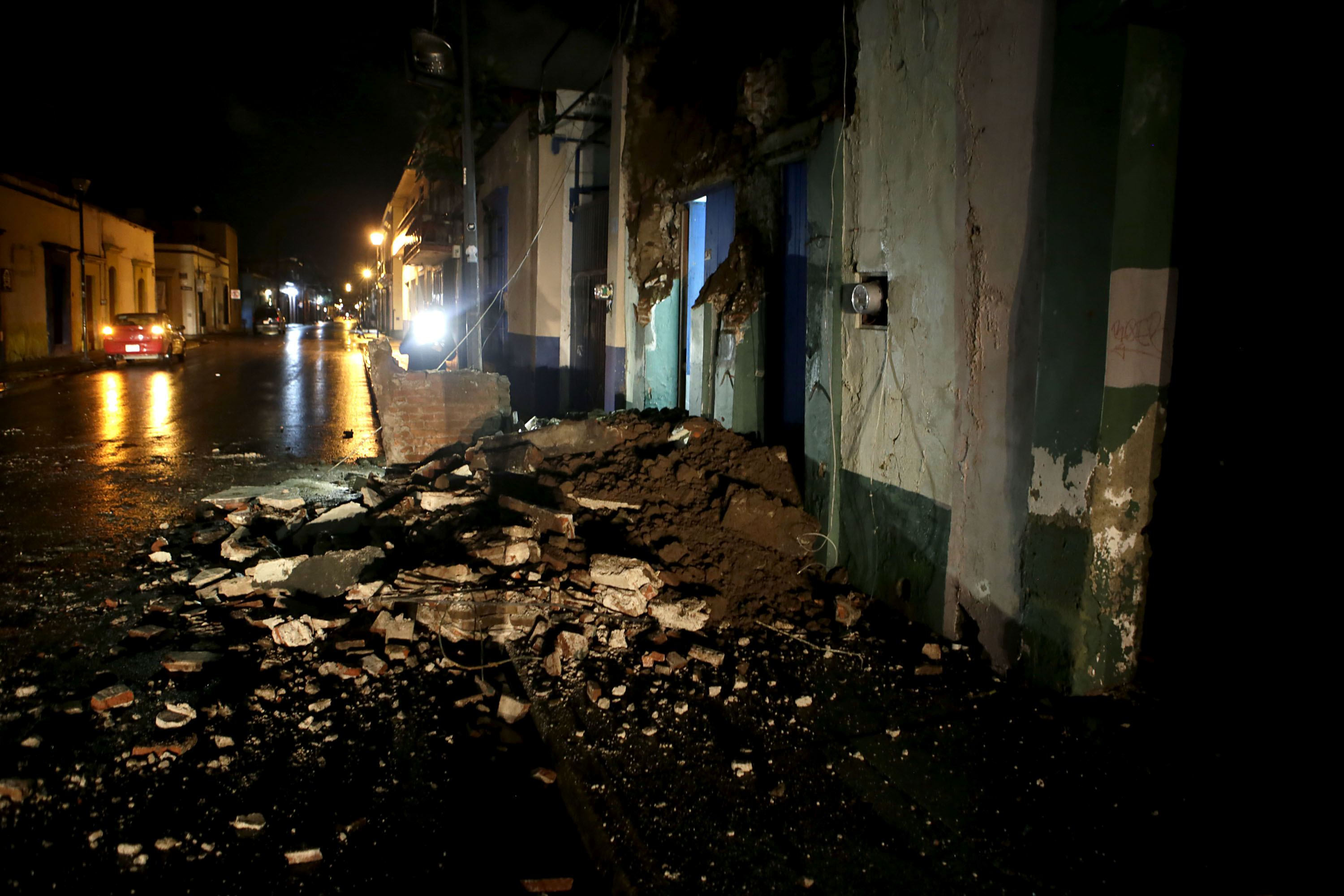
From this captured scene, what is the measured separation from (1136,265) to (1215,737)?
220 cm

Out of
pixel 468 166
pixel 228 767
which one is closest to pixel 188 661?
pixel 228 767

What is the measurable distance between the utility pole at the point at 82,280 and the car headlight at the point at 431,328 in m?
10.4

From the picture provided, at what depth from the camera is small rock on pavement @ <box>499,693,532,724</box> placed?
3.91 m

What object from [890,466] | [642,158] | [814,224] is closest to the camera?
[890,466]

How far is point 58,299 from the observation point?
28.6 metres

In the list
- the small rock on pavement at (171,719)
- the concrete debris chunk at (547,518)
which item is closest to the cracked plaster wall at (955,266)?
the concrete debris chunk at (547,518)

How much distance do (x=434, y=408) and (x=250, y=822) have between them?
6.84m

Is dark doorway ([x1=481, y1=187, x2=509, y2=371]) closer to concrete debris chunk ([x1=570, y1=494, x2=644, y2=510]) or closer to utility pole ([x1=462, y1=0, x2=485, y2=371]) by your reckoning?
utility pole ([x1=462, y1=0, x2=485, y2=371])

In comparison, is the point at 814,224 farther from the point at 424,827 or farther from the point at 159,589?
the point at 159,589

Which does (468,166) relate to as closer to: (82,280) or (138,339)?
(138,339)

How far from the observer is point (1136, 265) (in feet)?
12.6

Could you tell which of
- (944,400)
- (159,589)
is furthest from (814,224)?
(159,589)

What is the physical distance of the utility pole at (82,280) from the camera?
88.2 feet

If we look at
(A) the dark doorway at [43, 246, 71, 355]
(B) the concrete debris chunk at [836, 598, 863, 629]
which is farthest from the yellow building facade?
(B) the concrete debris chunk at [836, 598, 863, 629]
